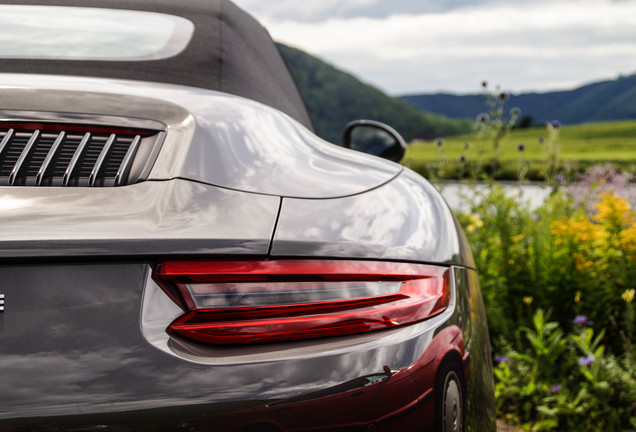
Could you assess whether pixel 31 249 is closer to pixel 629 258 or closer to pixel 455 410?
pixel 455 410

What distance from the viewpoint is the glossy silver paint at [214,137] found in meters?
1.25

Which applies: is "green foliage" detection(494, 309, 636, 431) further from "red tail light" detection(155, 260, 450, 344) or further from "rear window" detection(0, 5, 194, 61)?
"rear window" detection(0, 5, 194, 61)

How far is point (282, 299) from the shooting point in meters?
1.13

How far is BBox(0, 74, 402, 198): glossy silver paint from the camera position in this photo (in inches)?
49.1

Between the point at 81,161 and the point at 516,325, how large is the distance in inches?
125

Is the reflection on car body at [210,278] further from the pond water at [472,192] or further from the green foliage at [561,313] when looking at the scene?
the pond water at [472,192]

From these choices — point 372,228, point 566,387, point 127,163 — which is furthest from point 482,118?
point 127,163

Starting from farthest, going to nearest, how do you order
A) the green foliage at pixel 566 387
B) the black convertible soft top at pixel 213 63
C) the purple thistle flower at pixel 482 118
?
1. the purple thistle flower at pixel 482 118
2. the green foliage at pixel 566 387
3. the black convertible soft top at pixel 213 63

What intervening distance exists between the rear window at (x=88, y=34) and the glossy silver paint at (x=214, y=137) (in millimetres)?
639

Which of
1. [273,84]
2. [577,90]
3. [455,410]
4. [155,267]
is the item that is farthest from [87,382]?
[577,90]

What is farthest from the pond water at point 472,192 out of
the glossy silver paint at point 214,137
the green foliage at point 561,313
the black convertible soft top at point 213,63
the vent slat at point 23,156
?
the vent slat at point 23,156

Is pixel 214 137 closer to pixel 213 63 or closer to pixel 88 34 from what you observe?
pixel 213 63

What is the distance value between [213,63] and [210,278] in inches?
46.1

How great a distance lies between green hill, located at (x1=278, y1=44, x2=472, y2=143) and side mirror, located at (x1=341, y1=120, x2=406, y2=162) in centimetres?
5208
